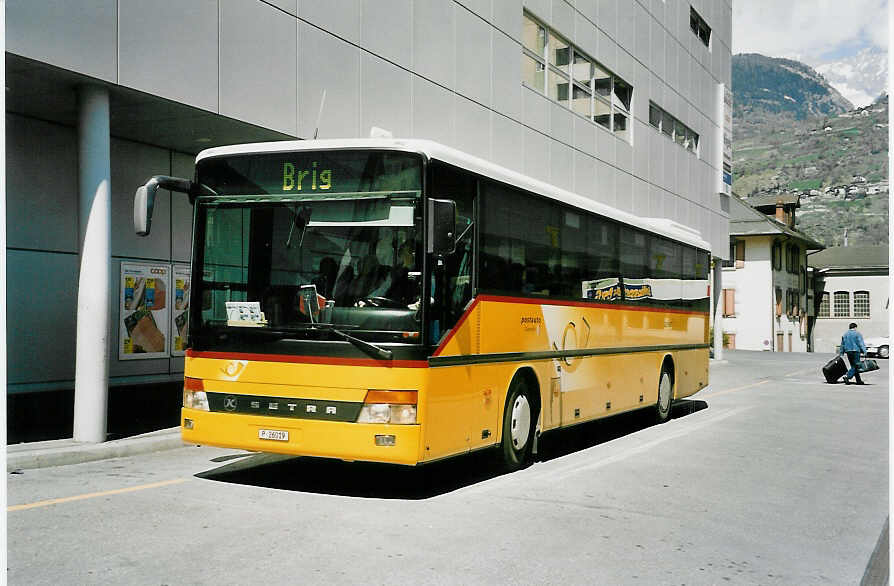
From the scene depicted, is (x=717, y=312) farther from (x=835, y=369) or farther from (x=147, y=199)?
(x=147, y=199)

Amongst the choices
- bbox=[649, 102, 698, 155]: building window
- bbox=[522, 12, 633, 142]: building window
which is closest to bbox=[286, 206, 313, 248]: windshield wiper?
bbox=[522, 12, 633, 142]: building window

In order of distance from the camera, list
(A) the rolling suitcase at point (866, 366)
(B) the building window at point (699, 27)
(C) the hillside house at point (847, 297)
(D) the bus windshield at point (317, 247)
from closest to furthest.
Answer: (D) the bus windshield at point (317, 247), (A) the rolling suitcase at point (866, 366), (B) the building window at point (699, 27), (C) the hillside house at point (847, 297)

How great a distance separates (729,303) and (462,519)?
58160mm

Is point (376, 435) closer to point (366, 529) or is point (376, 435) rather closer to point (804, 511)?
point (366, 529)

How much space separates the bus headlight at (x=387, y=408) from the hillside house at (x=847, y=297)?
239ft

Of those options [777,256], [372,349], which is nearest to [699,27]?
[777,256]

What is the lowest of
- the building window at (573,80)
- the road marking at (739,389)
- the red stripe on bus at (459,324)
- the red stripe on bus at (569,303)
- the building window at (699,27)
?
the road marking at (739,389)

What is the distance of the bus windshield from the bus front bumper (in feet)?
2.49

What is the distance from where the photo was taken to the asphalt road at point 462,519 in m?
5.85

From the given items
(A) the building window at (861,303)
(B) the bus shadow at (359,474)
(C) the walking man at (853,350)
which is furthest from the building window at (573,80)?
(A) the building window at (861,303)

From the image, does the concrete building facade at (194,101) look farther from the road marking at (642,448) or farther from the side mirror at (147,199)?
the road marking at (642,448)

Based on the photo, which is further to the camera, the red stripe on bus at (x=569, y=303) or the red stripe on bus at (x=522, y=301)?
the red stripe on bus at (x=569, y=303)

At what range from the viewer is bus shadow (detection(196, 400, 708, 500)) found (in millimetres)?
8625

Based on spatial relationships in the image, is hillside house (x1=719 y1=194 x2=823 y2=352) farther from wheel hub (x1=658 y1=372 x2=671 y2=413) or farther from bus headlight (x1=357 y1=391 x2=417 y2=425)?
bus headlight (x1=357 y1=391 x2=417 y2=425)
